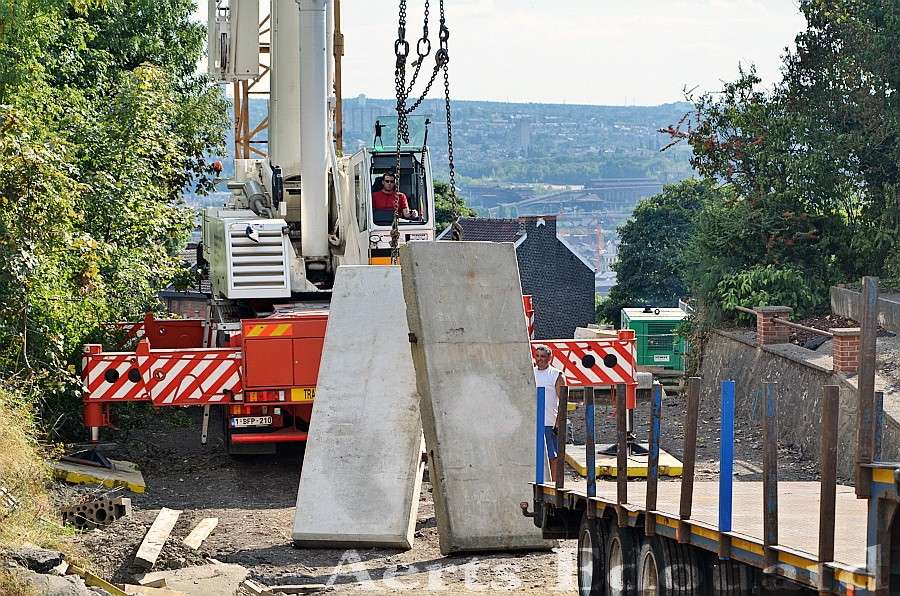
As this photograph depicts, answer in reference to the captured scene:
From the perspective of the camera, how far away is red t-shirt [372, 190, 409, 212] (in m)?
18.0

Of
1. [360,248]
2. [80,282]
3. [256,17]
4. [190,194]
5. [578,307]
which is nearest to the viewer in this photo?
[80,282]

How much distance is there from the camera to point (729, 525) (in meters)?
7.46

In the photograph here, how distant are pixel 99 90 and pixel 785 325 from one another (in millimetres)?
13084

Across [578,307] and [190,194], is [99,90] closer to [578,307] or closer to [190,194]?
[190,194]

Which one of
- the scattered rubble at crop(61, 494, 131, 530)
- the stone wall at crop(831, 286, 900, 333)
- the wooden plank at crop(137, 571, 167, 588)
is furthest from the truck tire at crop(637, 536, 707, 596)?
the stone wall at crop(831, 286, 900, 333)

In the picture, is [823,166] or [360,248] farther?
[823,166]

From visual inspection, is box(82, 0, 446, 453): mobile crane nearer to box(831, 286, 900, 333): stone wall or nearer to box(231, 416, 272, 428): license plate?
box(231, 416, 272, 428): license plate

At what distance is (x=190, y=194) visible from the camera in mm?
31859

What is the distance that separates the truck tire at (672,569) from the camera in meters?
8.12

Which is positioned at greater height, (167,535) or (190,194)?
(190,194)

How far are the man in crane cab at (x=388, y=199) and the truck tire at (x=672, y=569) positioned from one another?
9929 millimetres

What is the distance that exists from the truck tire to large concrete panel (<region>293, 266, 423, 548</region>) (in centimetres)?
440

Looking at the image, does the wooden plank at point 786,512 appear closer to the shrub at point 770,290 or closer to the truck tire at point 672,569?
the truck tire at point 672,569

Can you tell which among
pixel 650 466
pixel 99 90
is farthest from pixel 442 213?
pixel 650 466
